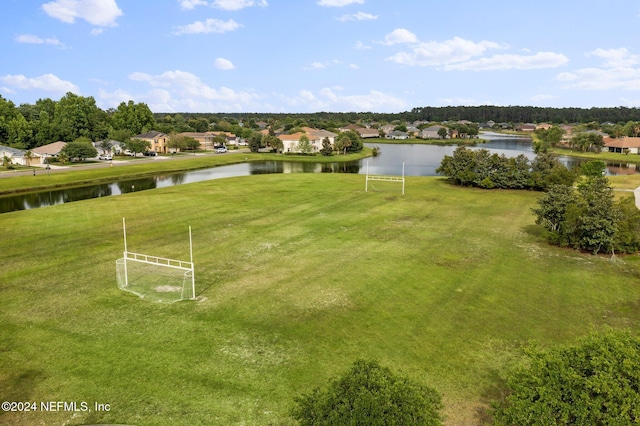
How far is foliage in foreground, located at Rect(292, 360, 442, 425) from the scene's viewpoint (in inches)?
314

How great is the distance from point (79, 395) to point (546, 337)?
15411 mm

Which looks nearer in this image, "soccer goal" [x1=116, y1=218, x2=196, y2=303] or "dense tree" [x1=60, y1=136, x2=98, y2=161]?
"soccer goal" [x1=116, y1=218, x2=196, y2=303]

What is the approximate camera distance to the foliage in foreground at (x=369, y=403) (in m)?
7.98

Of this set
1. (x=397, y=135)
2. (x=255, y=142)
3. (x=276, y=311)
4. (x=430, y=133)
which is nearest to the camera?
(x=276, y=311)

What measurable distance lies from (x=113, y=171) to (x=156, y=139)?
Result: 38951 mm

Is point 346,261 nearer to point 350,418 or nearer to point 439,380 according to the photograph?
point 439,380

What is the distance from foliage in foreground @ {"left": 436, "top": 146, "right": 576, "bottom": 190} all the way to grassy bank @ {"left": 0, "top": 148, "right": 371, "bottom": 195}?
143 ft

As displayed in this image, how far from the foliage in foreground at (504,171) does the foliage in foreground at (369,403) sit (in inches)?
1700

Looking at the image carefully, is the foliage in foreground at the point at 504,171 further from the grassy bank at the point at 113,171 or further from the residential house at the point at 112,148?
the residential house at the point at 112,148

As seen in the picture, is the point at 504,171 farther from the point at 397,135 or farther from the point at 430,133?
the point at 430,133

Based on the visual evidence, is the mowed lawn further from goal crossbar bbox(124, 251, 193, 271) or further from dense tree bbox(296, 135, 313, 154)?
dense tree bbox(296, 135, 313, 154)

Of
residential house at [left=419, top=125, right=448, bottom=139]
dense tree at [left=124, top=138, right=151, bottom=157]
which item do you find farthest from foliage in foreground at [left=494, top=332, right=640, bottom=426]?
residential house at [left=419, top=125, right=448, bottom=139]

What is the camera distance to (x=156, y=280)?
20.7 m

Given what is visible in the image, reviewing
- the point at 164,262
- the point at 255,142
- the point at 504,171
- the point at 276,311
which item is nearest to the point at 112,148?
the point at 255,142
